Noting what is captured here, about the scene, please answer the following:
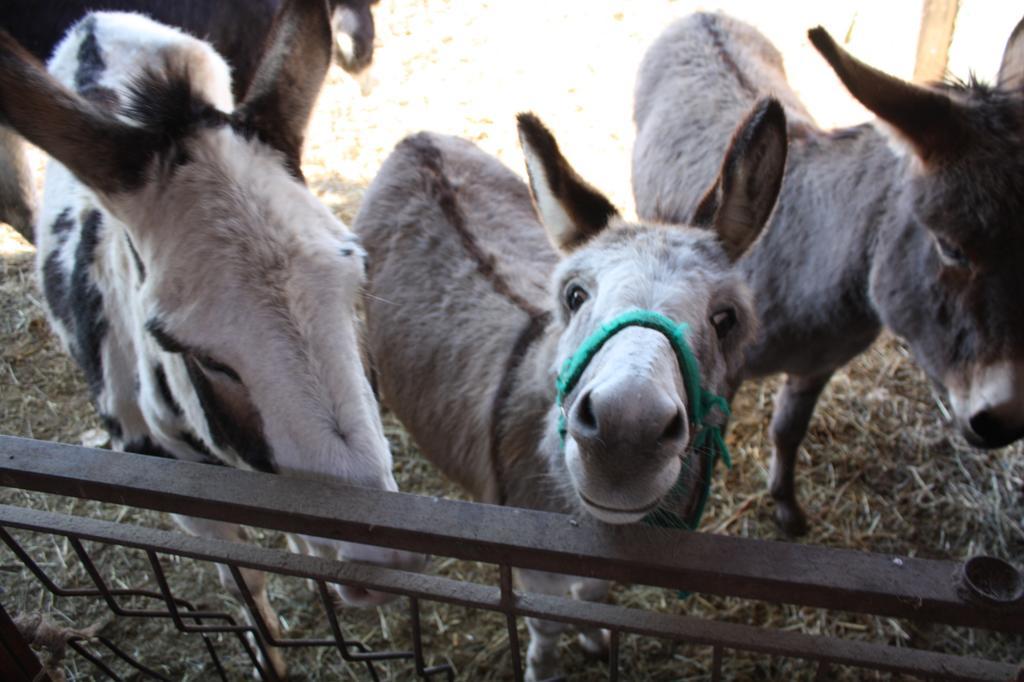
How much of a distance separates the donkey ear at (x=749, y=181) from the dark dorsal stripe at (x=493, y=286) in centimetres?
68

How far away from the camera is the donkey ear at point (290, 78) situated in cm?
163

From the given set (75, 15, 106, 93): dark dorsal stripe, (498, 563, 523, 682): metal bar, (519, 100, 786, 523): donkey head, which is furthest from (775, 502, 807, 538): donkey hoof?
(75, 15, 106, 93): dark dorsal stripe

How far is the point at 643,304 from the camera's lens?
57.7 inches

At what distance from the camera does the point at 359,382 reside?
1484 mm

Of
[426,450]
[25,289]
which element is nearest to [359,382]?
[426,450]

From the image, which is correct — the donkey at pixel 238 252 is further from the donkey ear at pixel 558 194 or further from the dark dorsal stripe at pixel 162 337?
the donkey ear at pixel 558 194

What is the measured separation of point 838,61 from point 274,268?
1559 mm

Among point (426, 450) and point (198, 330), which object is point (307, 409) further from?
point (426, 450)

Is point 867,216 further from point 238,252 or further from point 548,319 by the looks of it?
point 238,252

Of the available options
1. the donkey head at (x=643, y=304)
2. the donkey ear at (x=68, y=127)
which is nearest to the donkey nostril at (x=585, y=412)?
the donkey head at (x=643, y=304)

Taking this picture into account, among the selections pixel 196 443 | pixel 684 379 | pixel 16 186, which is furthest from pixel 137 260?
pixel 16 186

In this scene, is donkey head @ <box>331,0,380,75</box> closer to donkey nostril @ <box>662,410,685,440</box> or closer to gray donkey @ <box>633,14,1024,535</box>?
gray donkey @ <box>633,14,1024,535</box>

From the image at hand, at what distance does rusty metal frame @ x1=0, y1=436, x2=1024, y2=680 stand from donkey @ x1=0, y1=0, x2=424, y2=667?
153 millimetres

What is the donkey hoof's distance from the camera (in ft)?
9.85
